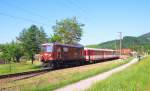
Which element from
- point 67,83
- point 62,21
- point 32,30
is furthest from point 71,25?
point 67,83

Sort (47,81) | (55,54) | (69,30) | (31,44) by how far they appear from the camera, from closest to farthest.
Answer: (47,81) → (55,54) → (31,44) → (69,30)

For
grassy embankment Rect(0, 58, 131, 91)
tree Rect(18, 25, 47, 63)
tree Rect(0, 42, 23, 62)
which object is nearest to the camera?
grassy embankment Rect(0, 58, 131, 91)

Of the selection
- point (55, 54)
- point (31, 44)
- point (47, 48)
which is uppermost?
point (31, 44)

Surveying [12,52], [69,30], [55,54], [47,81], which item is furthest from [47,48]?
[12,52]

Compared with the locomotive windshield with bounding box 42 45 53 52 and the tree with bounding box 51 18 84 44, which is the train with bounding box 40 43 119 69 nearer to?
the locomotive windshield with bounding box 42 45 53 52

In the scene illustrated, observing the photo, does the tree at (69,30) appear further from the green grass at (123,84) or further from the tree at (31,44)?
the green grass at (123,84)

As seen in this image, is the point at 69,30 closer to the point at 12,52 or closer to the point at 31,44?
the point at 31,44

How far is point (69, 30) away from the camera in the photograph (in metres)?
71.7

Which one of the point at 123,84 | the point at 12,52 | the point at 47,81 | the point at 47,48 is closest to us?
the point at 123,84

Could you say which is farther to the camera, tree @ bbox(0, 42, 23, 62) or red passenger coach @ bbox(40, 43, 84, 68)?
tree @ bbox(0, 42, 23, 62)

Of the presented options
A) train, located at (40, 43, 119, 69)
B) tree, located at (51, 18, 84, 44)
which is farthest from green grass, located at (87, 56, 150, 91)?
tree, located at (51, 18, 84, 44)

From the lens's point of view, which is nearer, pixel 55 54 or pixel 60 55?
pixel 55 54

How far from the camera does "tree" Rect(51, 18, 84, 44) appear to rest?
69812mm

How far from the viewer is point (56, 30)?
231 feet
